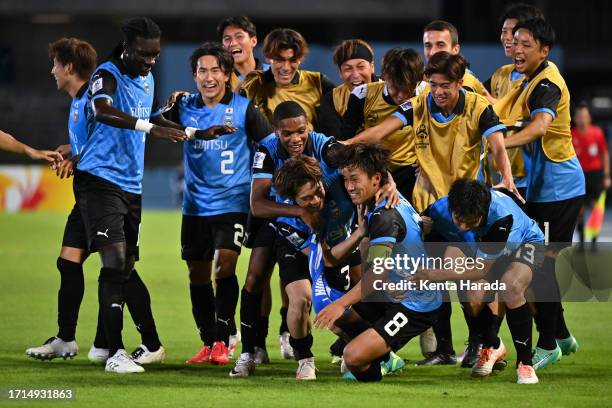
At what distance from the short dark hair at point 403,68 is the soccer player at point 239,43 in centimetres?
114

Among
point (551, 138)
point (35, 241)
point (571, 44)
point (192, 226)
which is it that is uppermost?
point (571, 44)

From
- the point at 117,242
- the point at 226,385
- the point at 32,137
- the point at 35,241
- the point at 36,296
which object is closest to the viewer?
the point at 226,385

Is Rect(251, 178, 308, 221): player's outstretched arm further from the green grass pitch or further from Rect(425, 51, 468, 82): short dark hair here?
Rect(425, 51, 468, 82): short dark hair

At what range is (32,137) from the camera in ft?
90.1

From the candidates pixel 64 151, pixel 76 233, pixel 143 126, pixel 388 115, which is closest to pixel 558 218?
pixel 388 115

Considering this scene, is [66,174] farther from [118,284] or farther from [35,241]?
[35,241]

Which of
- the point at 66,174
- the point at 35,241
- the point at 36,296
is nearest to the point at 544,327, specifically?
the point at 66,174

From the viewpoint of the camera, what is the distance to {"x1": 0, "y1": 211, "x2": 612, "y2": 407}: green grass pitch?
→ 6.47 metres

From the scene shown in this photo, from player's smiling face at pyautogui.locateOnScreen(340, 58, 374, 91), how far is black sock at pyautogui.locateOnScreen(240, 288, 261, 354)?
170cm

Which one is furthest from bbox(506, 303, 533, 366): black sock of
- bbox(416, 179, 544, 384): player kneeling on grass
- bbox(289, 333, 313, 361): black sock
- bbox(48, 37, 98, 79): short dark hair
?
bbox(48, 37, 98, 79): short dark hair

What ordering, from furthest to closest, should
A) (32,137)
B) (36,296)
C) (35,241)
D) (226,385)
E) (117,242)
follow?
(32,137) < (35,241) < (36,296) < (117,242) < (226,385)

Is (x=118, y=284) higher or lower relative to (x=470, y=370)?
higher

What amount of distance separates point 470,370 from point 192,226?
2.03 meters

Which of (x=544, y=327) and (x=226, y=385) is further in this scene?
(x=544, y=327)
